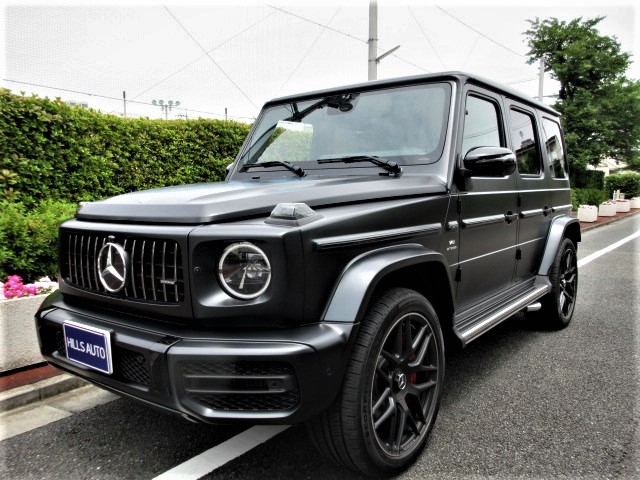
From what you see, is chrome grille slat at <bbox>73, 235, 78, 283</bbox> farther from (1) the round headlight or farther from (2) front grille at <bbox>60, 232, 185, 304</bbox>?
(1) the round headlight

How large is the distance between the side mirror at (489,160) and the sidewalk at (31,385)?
106 inches

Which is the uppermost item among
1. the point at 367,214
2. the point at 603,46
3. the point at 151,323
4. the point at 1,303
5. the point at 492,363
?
the point at 603,46

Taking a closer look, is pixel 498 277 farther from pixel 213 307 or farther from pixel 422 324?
pixel 213 307

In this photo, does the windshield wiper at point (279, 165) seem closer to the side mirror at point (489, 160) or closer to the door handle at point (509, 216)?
the side mirror at point (489, 160)

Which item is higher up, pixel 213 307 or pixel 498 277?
pixel 213 307

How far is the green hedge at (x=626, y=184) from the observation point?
32.5 metres

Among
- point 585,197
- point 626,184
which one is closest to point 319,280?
point 585,197

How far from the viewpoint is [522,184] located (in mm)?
3602

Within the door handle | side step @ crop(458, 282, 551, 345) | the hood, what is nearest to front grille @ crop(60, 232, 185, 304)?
the hood

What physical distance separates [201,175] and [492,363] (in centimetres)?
572

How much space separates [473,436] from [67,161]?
5299 millimetres

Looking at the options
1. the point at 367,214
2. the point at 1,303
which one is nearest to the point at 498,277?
the point at 367,214

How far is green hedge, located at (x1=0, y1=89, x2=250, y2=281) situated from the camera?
3.91 m

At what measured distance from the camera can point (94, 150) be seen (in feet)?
19.9
